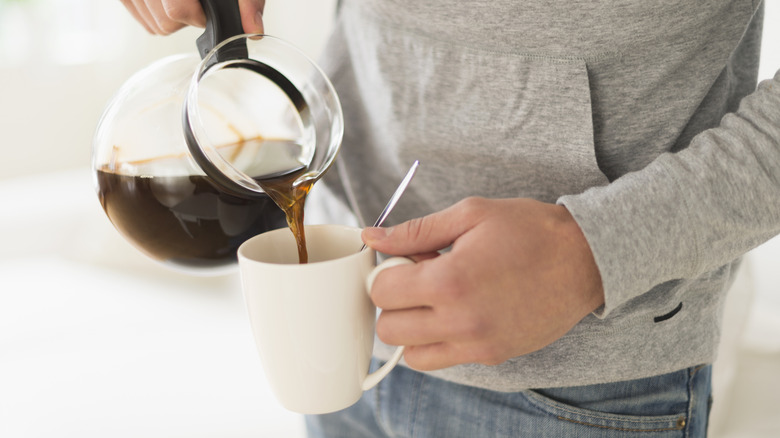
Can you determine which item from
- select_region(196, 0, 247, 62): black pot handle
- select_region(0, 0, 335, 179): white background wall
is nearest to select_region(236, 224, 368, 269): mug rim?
select_region(196, 0, 247, 62): black pot handle

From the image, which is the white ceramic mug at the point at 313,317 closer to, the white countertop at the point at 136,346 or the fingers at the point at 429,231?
the fingers at the point at 429,231

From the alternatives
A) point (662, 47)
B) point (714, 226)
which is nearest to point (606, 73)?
point (662, 47)

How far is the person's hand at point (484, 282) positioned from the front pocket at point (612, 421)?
0.18m

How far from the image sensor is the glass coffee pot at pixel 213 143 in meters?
0.55

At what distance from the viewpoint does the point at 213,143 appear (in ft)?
1.94

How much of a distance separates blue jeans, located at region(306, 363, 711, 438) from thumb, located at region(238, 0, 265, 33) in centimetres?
40

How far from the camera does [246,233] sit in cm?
59

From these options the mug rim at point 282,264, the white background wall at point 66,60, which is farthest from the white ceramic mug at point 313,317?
the white background wall at point 66,60

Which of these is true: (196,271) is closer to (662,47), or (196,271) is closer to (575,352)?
(575,352)

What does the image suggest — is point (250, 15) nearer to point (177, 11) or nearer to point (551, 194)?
point (177, 11)

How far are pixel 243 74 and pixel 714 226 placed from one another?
43 cm

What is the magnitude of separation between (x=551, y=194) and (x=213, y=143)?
13.0 inches

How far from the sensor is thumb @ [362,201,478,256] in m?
0.46

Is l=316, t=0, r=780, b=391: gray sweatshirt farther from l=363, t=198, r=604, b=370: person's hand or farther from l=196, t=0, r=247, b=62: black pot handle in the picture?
l=196, t=0, r=247, b=62: black pot handle
